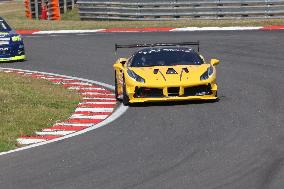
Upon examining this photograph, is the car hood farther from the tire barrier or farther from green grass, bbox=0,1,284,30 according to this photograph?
the tire barrier

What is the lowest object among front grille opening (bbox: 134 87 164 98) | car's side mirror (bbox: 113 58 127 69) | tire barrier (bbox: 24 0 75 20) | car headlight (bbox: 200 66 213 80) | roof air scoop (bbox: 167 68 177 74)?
tire barrier (bbox: 24 0 75 20)

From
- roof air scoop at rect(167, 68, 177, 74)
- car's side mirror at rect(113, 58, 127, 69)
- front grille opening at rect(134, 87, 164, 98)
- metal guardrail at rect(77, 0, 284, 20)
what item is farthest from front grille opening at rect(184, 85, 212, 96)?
metal guardrail at rect(77, 0, 284, 20)

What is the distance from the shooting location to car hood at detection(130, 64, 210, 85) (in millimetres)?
16094

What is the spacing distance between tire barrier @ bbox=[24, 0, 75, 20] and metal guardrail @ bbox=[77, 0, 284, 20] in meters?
5.46

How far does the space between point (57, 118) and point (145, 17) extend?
2551cm

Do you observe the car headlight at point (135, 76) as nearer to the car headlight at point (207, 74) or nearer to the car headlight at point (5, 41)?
the car headlight at point (207, 74)

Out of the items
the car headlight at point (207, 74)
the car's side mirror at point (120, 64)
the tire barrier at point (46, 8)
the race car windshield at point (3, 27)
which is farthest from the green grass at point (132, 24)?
the car headlight at point (207, 74)

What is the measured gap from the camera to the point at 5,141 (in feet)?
41.4

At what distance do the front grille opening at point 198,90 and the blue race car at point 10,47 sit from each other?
10676 mm

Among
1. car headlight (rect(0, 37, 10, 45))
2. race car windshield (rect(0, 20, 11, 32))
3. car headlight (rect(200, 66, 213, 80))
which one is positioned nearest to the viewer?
car headlight (rect(200, 66, 213, 80))

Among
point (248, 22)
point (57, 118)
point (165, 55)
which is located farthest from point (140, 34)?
point (57, 118)

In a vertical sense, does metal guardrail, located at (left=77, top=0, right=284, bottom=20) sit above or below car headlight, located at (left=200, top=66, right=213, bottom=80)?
below

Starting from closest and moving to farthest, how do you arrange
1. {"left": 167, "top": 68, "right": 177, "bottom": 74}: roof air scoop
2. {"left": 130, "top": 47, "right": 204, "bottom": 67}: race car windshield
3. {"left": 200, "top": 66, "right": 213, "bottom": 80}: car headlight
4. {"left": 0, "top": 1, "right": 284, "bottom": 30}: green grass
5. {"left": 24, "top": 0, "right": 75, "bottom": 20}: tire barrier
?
1. {"left": 200, "top": 66, "right": 213, "bottom": 80}: car headlight
2. {"left": 167, "top": 68, "right": 177, "bottom": 74}: roof air scoop
3. {"left": 130, "top": 47, "right": 204, "bottom": 67}: race car windshield
4. {"left": 0, "top": 1, "right": 284, "bottom": 30}: green grass
5. {"left": 24, "top": 0, "right": 75, "bottom": 20}: tire barrier

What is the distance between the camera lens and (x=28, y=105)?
1636cm
